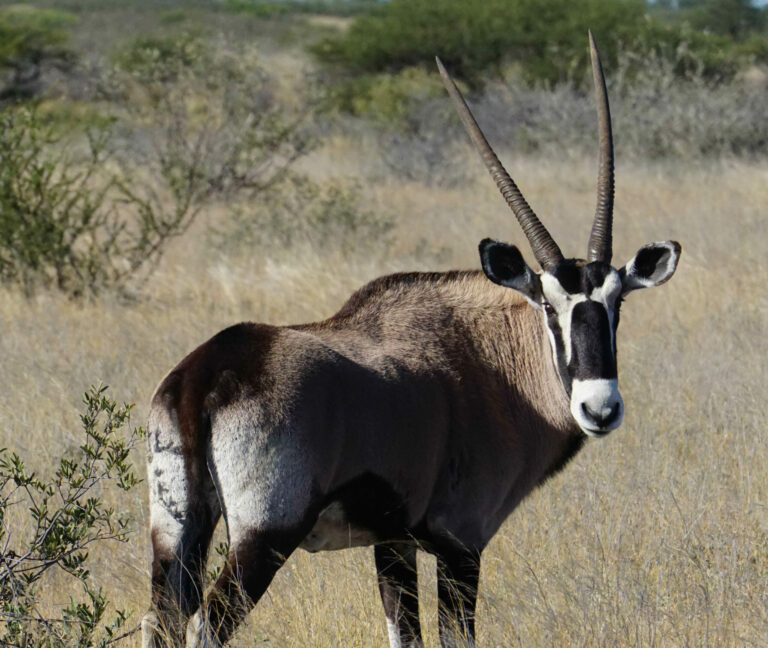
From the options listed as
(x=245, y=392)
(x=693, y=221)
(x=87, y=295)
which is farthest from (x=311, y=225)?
(x=245, y=392)

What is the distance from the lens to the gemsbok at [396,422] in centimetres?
310

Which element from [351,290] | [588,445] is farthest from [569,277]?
[351,290]

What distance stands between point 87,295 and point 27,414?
3335 millimetres

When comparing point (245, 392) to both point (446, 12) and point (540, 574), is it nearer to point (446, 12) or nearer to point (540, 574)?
point (540, 574)

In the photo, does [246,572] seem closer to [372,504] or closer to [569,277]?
[372,504]

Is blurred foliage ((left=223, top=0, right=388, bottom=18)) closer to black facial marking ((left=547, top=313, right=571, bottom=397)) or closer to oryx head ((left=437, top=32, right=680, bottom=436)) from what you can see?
oryx head ((left=437, top=32, right=680, bottom=436))

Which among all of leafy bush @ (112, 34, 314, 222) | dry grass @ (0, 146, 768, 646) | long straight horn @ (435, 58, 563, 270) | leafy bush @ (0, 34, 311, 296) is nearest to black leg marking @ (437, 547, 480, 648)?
dry grass @ (0, 146, 768, 646)

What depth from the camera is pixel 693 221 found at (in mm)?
12070

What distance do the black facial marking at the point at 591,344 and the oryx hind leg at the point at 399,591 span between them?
79 cm

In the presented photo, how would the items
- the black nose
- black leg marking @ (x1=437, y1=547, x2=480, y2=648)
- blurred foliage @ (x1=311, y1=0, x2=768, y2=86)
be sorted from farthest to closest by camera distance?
blurred foliage @ (x1=311, y1=0, x2=768, y2=86)
black leg marking @ (x1=437, y1=547, x2=480, y2=648)
the black nose

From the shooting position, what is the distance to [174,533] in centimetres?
313

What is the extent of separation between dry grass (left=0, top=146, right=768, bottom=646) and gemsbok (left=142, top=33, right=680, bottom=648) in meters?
0.33

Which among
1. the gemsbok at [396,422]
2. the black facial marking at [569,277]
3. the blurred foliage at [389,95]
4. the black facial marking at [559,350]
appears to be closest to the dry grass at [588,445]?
the gemsbok at [396,422]

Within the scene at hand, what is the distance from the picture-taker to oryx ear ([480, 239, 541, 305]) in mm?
3875
